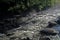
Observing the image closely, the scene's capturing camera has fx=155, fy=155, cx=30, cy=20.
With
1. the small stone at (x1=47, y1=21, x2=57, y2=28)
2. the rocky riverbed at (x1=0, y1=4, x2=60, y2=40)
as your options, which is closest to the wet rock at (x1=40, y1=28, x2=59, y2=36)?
the rocky riverbed at (x1=0, y1=4, x2=60, y2=40)

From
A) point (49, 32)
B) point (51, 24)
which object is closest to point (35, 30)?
point (49, 32)

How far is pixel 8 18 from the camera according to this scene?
8.19m

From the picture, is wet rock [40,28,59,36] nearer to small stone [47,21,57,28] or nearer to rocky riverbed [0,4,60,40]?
rocky riverbed [0,4,60,40]

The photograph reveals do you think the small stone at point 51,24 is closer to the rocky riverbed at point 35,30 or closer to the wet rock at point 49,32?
the rocky riverbed at point 35,30

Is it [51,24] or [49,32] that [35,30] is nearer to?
[49,32]

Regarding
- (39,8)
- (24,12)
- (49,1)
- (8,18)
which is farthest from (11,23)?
(49,1)

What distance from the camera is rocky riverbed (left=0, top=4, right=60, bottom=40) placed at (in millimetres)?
6035

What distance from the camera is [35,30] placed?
6770 mm

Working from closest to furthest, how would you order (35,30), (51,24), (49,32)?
(49,32) < (35,30) < (51,24)

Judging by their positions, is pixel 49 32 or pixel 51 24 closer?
pixel 49 32

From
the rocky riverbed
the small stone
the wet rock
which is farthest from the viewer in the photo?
the small stone

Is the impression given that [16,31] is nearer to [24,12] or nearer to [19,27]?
[19,27]

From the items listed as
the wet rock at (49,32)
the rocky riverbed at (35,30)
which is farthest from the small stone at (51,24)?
the wet rock at (49,32)

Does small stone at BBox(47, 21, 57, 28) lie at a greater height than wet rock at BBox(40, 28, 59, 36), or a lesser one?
lesser
